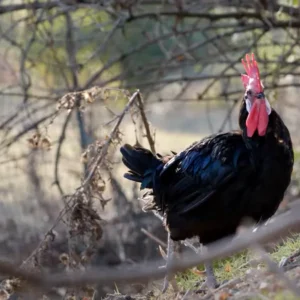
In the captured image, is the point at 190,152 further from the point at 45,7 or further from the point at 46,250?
the point at 45,7

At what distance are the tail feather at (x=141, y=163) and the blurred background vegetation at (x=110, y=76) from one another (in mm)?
1218

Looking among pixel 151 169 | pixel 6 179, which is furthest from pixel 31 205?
pixel 151 169

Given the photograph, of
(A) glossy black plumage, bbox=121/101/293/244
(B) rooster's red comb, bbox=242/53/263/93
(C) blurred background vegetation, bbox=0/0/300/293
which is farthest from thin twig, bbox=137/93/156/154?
(B) rooster's red comb, bbox=242/53/263/93

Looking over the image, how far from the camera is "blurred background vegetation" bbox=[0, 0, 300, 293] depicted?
7.30m

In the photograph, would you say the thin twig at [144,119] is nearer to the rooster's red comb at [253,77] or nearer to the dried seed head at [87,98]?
the dried seed head at [87,98]

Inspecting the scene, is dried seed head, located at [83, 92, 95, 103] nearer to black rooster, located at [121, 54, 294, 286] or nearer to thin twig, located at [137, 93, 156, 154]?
thin twig, located at [137, 93, 156, 154]

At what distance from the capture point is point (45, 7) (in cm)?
716

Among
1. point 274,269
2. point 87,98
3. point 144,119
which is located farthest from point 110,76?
point 274,269

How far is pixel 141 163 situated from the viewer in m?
5.20

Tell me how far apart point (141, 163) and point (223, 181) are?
90 cm

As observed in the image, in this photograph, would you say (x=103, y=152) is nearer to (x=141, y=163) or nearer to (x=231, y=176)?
(x=141, y=163)

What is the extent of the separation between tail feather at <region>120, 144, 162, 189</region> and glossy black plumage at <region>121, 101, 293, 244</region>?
1cm

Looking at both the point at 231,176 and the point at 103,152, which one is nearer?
the point at 231,176

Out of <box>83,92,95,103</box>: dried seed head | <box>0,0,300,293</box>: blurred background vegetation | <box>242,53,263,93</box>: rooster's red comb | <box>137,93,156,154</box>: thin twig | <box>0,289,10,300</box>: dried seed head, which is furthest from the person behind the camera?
<box>0,0,300,293</box>: blurred background vegetation
